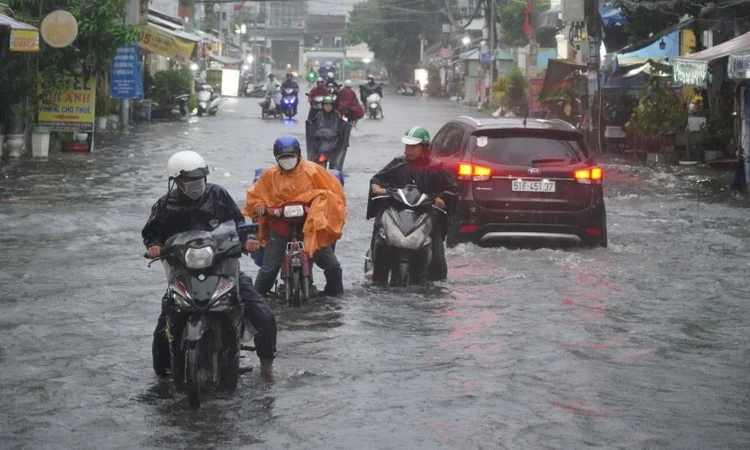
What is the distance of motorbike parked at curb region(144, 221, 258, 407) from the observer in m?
7.29

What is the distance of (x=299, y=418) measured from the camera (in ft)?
23.5

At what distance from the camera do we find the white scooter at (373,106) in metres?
49.3

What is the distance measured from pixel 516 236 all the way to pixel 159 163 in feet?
41.9

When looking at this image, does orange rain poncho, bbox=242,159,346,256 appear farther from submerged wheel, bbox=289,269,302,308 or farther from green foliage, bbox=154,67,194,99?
green foliage, bbox=154,67,194,99

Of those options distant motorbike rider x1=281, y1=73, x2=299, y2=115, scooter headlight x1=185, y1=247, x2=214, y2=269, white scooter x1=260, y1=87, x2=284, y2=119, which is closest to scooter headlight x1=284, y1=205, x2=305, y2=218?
scooter headlight x1=185, y1=247, x2=214, y2=269

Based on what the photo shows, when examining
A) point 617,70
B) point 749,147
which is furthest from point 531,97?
point 749,147

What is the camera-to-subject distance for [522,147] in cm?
1423

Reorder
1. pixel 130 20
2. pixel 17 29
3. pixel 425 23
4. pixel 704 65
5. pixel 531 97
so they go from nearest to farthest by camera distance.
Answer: pixel 704 65
pixel 17 29
pixel 130 20
pixel 531 97
pixel 425 23

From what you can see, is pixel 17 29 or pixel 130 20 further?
pixel 130 20

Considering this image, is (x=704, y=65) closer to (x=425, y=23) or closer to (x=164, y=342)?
(x=164, y=342)

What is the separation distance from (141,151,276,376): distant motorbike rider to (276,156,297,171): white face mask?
2.20 m

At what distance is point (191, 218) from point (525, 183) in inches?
270

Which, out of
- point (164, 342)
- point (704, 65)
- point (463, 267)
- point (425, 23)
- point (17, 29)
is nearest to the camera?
point (164, 342)

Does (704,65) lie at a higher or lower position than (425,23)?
lower
